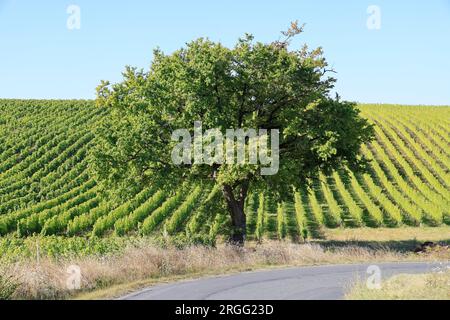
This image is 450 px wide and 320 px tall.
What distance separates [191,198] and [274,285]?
25195mm

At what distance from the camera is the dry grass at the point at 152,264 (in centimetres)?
1600

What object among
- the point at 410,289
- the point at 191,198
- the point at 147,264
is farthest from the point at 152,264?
the point at 191,198

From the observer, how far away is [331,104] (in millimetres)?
27203

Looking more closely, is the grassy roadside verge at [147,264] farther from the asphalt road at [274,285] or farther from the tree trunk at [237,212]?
the tree trunk at [237,212]

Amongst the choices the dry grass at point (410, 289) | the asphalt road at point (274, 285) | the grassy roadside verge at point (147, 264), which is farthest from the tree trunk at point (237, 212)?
the dry grass at point (410, 289)

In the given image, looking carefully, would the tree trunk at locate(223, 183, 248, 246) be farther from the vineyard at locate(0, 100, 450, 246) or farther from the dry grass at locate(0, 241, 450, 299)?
the dry grass at locate(0, 241, 450, 299)

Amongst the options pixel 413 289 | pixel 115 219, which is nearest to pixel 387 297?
pixel 413 289

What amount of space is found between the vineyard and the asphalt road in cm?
777

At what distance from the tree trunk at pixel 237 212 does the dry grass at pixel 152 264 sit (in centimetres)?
380

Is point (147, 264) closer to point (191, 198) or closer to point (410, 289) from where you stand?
point (410, 289)

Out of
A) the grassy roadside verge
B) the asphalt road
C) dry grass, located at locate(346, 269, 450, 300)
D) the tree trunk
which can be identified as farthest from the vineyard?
dry grass, located at locate(346, 269, 450, 300)

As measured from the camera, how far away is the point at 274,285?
16.6 m
